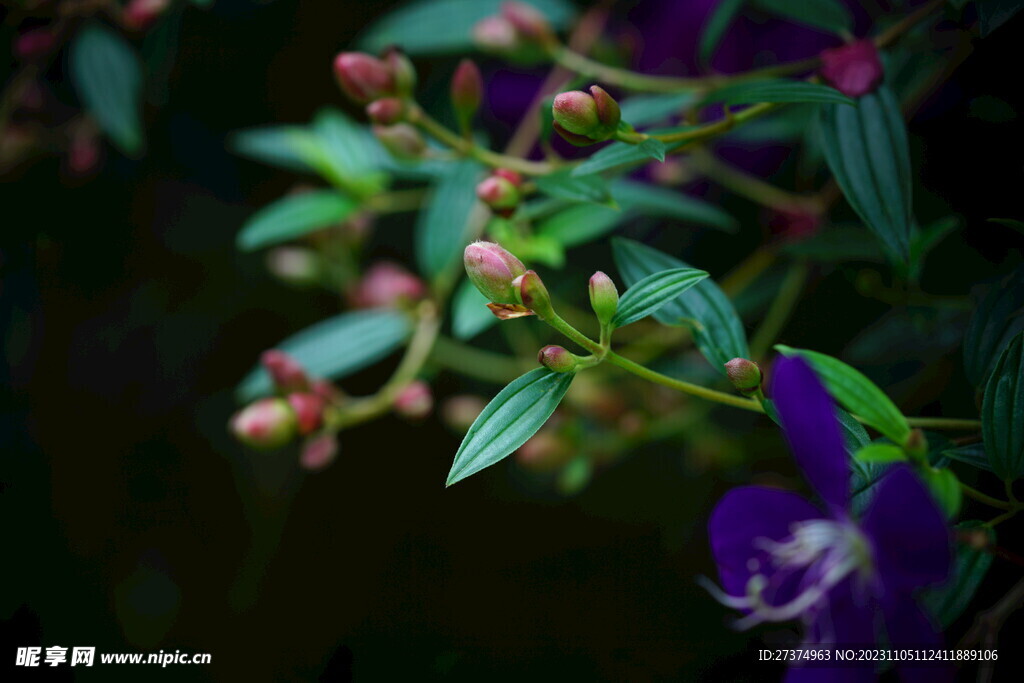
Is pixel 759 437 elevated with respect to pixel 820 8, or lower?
lower

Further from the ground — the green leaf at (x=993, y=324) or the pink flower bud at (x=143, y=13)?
the pink flower bud at (x=143, y=13)

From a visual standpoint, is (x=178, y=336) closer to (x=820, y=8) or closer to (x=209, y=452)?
(x=209, y=452)

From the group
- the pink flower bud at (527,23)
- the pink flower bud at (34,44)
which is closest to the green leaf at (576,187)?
the pink flower bud at (527,23)

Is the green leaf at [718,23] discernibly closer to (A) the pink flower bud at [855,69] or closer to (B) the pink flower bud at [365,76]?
(A) the pink flower bud at [855,69]

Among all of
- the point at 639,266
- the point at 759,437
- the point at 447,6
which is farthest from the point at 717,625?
the point at 447,6

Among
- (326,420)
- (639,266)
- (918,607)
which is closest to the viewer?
(918,607)

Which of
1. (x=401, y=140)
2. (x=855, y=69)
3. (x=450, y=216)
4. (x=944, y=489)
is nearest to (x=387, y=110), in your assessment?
(x=401, y=140)

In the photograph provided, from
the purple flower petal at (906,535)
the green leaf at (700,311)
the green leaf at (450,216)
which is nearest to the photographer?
the purple flower petal at (906,535)
